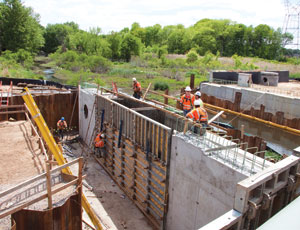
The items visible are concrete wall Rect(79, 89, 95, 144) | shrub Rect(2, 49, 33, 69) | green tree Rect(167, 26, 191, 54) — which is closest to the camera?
concrete wall Rect(79, 89, 95, 144)

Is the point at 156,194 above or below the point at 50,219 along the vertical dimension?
below

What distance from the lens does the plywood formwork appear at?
10.3 metres

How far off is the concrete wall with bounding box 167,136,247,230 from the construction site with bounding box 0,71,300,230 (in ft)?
0.10

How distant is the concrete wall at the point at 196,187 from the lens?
786 centimetres

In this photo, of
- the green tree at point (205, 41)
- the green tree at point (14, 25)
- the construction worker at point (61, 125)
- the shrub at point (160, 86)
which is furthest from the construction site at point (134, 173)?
the green tree at point (205, 41)

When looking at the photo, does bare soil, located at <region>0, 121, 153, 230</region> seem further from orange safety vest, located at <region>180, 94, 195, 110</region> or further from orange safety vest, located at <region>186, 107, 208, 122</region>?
orange safety vest, located at <region>180, 94, 195, 110</region>

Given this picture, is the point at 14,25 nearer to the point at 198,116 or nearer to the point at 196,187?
the point at 198,116

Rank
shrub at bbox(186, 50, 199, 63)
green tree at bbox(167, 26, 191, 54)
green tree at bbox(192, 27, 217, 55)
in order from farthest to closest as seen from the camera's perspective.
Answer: green tree at bbox(167, 26, 191, 54)
green tree at bbox(192, 27, 217, 55)
shrub at bbox(186, 50, 199, 63)

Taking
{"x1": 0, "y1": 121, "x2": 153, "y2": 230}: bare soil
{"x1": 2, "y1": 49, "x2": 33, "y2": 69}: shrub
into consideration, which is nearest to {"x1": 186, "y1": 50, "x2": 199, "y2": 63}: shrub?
{"x1": 2, "y1": 49, "x2": 33, "y2": 69}: shrub

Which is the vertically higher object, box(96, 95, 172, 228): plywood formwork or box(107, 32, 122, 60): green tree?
box(107, 32, 122, 60): green tree

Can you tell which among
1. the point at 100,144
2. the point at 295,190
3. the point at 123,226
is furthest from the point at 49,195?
the point at 100,144

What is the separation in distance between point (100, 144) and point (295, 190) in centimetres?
1004

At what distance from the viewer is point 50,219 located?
7.37 m

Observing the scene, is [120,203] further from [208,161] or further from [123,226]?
[208,161]
